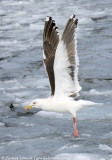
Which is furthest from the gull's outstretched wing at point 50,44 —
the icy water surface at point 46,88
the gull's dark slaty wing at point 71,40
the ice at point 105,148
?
the ice at point 105,148

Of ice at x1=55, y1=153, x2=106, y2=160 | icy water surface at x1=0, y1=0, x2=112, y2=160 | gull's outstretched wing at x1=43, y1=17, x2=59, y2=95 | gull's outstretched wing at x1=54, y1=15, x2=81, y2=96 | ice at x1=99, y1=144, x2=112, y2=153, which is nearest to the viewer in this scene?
ice at x1=55, y1=153, x2=106, y2=160

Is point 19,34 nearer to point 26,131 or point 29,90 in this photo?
point 29,90

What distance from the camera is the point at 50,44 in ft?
22.6

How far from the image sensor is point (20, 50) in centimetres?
1226

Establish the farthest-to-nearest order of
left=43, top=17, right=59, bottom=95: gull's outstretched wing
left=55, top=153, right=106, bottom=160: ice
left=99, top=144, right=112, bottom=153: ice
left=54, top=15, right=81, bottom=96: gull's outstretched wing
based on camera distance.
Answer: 1. left=43, top=17, right=59, bottom=95: gull's outstretched wing
2. left=54, top=15, right=81, bottom=96: gull's outstretched wing
3. left=99, top=144, right=112, bottom=153: ice
4. left=55, top=153, right=106, bottom=160: ice

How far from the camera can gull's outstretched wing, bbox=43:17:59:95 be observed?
662 centimetres

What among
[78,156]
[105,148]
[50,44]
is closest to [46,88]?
[50,44]

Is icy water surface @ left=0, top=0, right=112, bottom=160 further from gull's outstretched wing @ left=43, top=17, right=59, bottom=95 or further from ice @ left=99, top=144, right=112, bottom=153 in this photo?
gull's outstretched wing @ left=43, top=17, right=59, bottom=95

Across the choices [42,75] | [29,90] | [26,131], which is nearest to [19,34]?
[42,75]

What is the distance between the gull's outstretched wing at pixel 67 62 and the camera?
6.50 meters

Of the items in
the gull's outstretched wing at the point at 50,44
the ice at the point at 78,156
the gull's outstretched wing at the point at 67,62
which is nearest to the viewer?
the ice at the point at 78,156

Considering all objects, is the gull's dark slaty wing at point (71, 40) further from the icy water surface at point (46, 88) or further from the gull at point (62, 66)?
the icy water surface at point (46, 88)

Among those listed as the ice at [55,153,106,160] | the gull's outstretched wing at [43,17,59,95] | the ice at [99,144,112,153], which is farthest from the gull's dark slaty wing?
the ice at [55,153,106,160]

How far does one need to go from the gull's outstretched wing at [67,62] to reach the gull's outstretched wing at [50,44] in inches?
3.7
